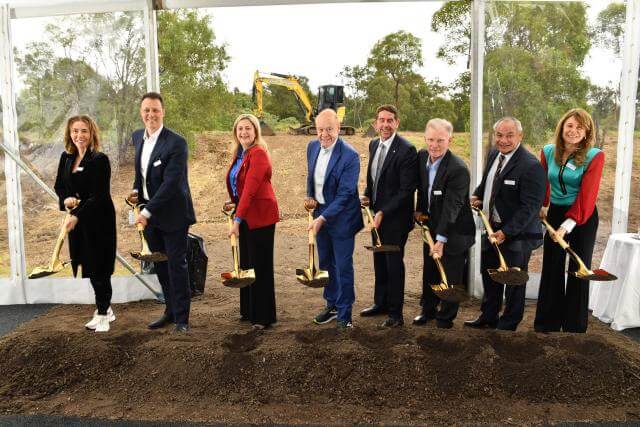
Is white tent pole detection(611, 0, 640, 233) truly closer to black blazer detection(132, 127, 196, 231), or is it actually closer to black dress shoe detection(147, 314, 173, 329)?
black blazer detection(132, 127, 196, 231)

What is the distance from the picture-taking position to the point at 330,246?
13.2 feet

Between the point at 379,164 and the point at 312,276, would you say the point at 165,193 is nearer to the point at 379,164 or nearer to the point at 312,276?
the point at 312,276

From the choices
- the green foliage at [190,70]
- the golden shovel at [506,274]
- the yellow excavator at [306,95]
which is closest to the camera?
the golden shovel at [506,274]

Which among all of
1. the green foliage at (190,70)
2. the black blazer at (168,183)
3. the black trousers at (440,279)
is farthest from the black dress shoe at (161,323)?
the green foliage at (190,70)

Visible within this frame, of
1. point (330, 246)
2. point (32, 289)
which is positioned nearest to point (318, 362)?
point (330, 246)

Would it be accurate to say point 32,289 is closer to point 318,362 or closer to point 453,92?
point 318,362

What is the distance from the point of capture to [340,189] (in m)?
3.74

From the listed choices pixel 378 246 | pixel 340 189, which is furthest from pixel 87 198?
pixel 378 246

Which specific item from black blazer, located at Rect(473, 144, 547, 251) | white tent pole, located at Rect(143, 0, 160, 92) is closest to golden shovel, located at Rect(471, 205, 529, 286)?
black blazer, located at Rect(473, 144, 547, 251)

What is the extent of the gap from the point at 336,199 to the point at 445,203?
70 cm

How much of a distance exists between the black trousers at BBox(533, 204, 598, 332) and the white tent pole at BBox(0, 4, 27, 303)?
422 cm

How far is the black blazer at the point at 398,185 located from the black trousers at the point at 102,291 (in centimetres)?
195

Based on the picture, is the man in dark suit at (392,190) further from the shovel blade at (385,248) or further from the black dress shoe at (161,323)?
the black dress shoe at (161,323)

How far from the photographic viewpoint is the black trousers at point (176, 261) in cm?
382
